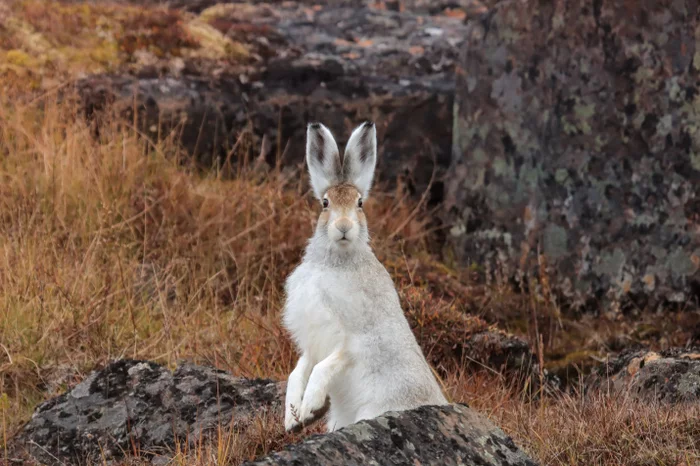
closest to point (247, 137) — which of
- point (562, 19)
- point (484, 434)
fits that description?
point (562, 19)

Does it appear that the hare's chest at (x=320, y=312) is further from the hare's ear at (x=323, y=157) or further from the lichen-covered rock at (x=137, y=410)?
the lichen-covered rock at (x=137, y=410)

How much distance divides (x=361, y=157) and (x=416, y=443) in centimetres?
147

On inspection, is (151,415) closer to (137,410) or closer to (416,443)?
(137,410)

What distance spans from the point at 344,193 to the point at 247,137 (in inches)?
198

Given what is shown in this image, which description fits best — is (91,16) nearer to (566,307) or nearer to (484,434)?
(566,307)

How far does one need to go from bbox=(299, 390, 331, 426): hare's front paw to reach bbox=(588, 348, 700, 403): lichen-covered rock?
6.30 ft

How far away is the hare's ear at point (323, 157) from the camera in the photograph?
4.89 metres

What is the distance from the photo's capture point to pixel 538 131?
28.6 feet

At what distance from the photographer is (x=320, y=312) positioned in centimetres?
452

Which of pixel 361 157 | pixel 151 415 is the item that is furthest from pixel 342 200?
pixel 151 415

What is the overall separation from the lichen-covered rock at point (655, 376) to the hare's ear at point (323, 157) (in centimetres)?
197

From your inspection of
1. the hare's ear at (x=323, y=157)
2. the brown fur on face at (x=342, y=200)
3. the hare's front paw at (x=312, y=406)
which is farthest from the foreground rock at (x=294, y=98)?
the hare's front paw at (x=312, y=406)

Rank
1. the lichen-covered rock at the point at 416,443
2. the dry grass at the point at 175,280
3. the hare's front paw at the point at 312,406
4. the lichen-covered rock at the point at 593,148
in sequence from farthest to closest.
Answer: the lichen-covered rock at the point at 593,148 < the dry grass at the point at 175,280 < the hare's front paw at the point at 312,406 < the lichen-covered rock at the point at 416,443

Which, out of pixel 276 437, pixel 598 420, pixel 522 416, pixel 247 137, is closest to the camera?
pixel 276 437
